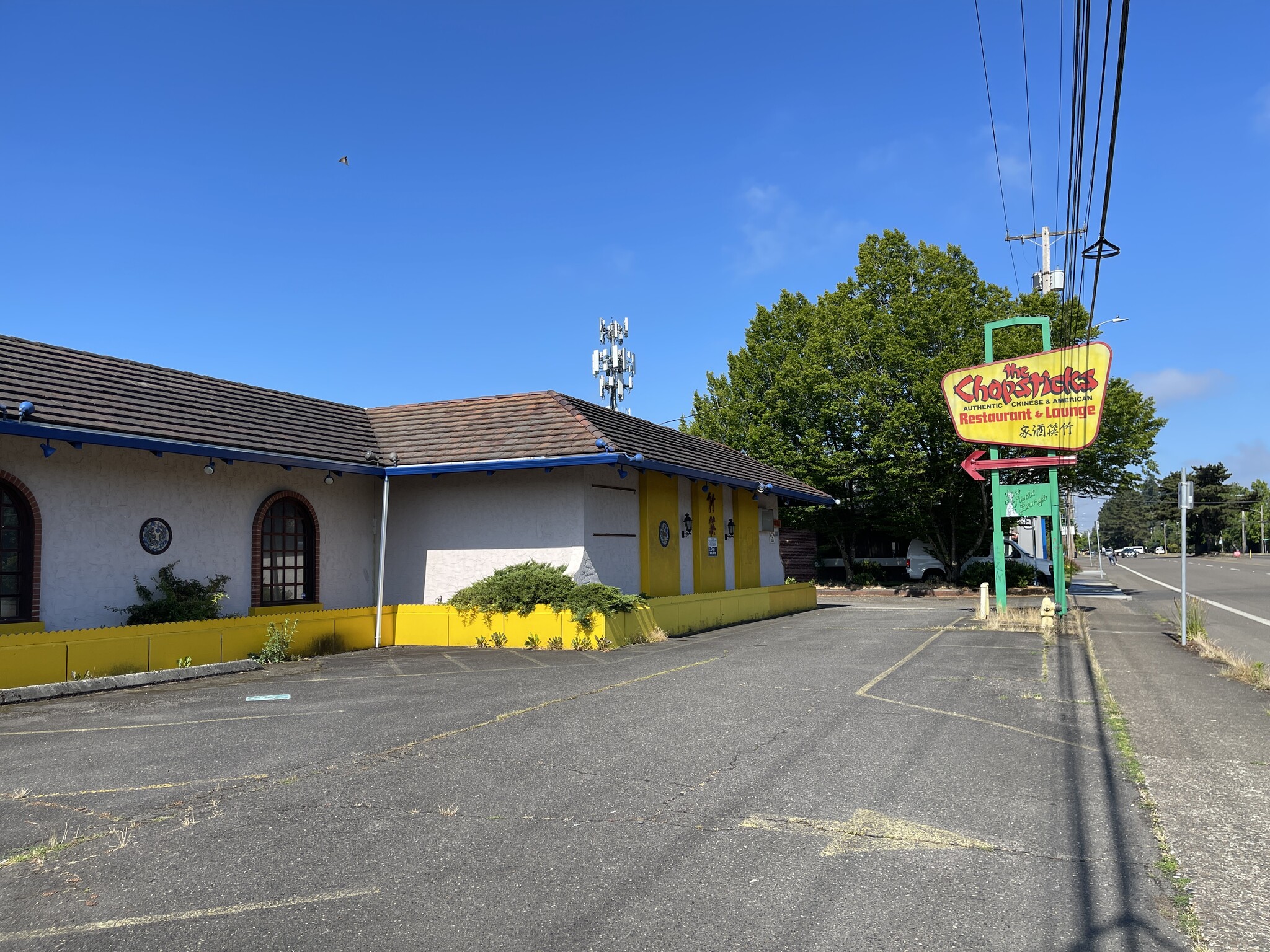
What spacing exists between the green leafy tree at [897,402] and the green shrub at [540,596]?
1867 centimetres

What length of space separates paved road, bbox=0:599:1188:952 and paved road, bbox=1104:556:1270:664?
909 centimetres

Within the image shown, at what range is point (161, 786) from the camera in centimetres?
671

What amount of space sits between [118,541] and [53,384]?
259cm

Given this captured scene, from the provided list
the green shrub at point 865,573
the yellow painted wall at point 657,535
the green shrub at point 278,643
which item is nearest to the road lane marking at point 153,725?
the green shrub at point 278,643

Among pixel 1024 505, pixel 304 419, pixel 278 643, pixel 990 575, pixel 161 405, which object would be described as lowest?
pixel 278 643

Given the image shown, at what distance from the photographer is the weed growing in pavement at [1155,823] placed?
4.20m

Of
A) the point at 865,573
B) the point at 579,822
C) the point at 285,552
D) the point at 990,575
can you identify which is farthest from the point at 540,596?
the point at 865,573

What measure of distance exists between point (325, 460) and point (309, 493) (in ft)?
3.85

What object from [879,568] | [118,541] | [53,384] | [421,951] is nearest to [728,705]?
[421,951]

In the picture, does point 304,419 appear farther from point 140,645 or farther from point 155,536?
point 140,645

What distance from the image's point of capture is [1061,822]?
224 inches

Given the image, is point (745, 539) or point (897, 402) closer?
point (745, 539)

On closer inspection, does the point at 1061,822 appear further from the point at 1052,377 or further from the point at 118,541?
the point at 1052,377

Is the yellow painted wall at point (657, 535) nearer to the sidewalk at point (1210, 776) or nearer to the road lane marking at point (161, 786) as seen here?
the sidewalk at point (1210, 776)
